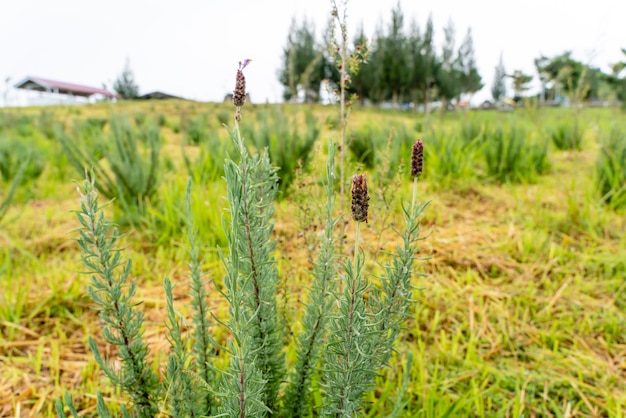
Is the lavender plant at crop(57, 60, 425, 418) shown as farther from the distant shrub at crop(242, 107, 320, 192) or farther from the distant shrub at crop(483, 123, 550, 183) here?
the distant shrub at crop(483, 123, 550, 183)

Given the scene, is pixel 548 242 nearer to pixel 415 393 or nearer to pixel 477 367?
pixel 477 367

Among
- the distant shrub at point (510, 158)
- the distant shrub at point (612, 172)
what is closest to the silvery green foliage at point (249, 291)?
the distant shrub at point (612, 172)

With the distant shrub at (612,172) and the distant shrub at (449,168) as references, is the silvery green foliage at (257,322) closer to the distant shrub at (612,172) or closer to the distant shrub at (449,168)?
the distant shrub at (612,172)

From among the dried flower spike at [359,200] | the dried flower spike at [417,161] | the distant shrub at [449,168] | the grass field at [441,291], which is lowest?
the grass field at [441,291]

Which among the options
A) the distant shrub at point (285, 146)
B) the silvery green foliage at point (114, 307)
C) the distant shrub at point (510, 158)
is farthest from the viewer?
the distant shrub at point (510, 158)

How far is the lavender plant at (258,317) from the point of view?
1.93 ft

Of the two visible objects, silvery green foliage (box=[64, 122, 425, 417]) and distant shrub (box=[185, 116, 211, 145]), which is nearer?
silvery green foliage (box=[64, 122, 425, 417])

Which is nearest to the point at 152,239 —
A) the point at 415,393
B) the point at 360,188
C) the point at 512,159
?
the point at 415,393

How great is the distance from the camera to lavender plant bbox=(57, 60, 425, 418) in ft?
1.93

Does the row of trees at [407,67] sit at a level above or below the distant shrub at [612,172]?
above

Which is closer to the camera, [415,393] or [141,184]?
[415,393]

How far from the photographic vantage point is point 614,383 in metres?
1.48

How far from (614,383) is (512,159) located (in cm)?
267

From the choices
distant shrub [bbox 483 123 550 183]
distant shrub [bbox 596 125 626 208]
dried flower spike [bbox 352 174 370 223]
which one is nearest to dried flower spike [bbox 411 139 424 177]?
dried flower spike [bbox 352 174 370 223]
